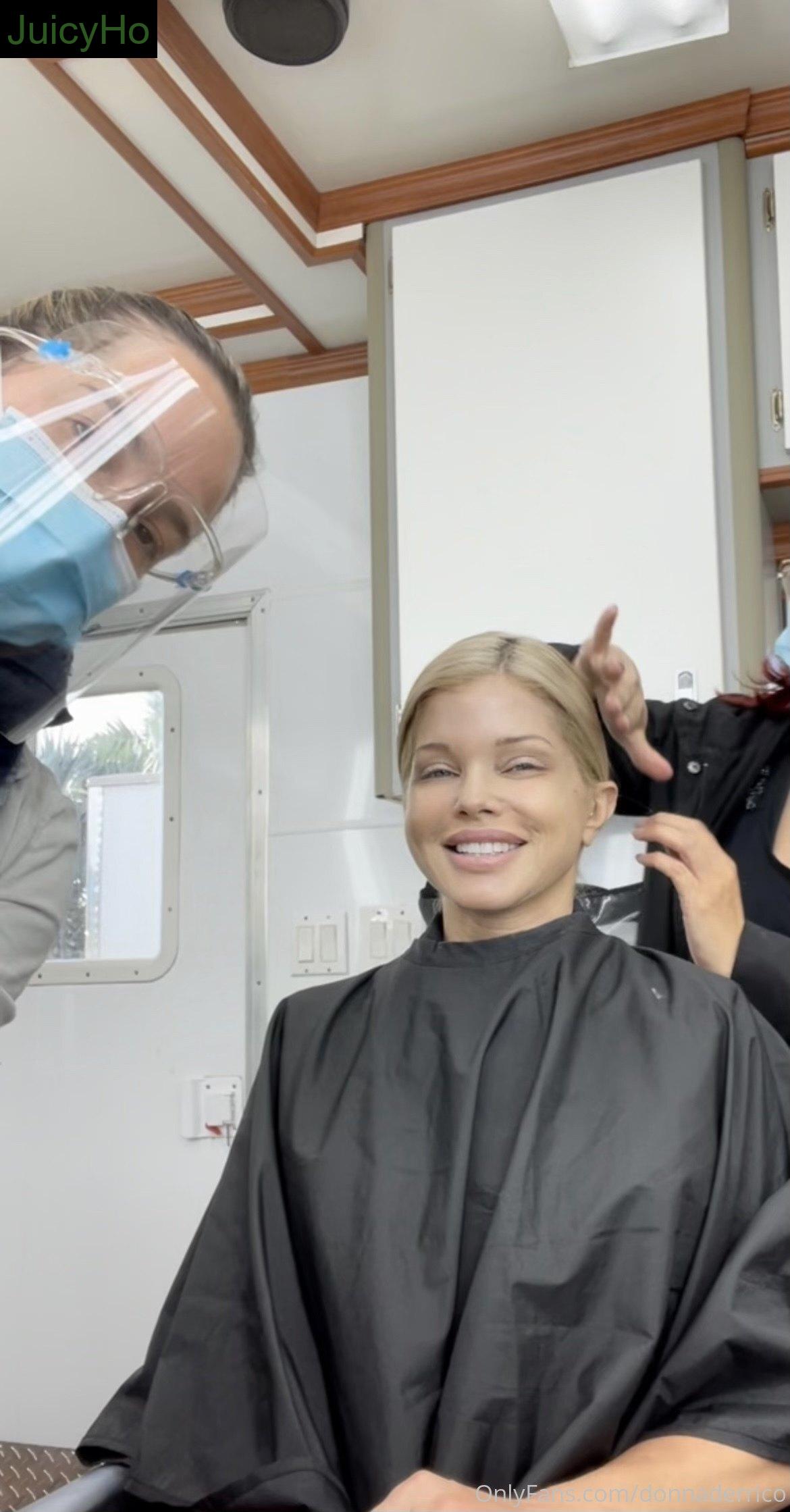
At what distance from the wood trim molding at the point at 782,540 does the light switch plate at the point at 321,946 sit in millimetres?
1303

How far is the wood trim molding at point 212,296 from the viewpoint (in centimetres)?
336

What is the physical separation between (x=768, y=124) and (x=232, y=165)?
42.1 inches

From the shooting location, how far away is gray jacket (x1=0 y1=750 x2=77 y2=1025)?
1506 millimetres

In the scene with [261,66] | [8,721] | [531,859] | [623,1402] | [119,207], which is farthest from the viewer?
[119,207]

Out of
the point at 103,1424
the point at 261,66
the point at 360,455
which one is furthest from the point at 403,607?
the point at 103,1424

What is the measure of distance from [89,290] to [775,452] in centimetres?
161

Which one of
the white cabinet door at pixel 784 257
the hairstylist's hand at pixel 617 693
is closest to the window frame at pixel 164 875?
the white cabinet door at pixel 784 257

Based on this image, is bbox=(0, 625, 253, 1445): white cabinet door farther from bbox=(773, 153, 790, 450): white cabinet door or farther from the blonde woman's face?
the blonde woman's face

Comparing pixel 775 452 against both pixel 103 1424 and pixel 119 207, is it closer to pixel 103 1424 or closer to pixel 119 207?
pixel 119 207

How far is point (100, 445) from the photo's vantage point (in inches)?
51.6

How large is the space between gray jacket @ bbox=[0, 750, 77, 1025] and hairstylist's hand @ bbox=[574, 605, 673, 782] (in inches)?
27.3

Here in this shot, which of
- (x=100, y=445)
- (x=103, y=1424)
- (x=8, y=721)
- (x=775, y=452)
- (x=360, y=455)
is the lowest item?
(x=103, y=1424)

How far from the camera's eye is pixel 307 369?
358 cm

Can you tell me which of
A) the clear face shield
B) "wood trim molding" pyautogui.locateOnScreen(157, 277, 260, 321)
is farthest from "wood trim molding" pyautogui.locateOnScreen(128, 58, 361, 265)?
the clear face shield
